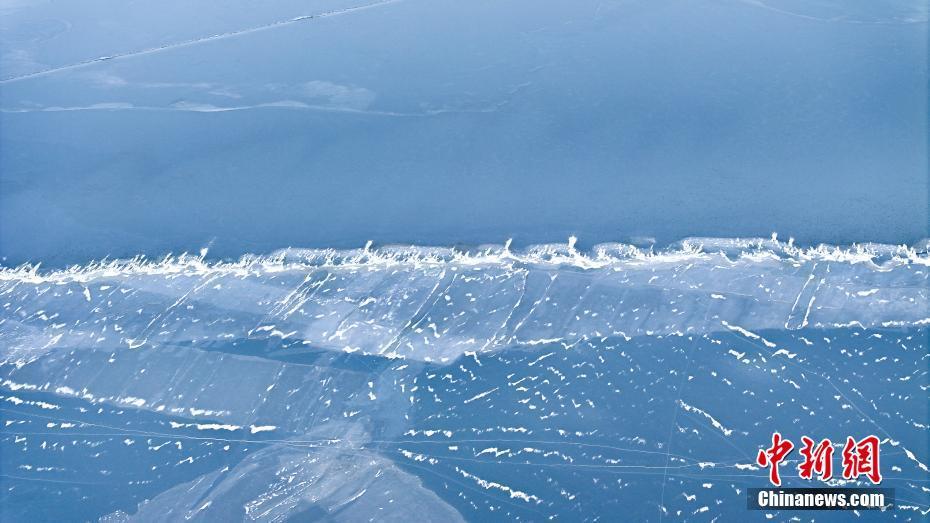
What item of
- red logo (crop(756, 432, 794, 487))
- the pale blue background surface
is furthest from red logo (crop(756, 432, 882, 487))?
the pale blue background surface

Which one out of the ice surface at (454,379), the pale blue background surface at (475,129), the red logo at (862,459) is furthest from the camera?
the pale blue background surface at (475,129)

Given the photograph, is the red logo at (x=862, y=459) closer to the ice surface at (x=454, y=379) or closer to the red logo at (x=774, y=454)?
the ice surface at (x=454, y=379)

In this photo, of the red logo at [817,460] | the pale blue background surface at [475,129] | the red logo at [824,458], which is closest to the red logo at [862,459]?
the red logo at [824,458]

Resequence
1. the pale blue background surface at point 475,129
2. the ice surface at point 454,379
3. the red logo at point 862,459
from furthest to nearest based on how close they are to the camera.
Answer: the pale blue background surface at point 475,129 < the ice surface at point 454,379 < the red logo at point 862,459

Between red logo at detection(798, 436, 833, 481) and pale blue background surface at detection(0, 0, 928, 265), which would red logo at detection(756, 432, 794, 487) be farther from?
pale blue background surface at detection(0, 0, 928, 265)

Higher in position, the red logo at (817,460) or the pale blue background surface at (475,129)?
the pale blue background surface at (475,129)

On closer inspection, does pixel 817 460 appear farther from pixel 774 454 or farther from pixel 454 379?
pixel 454 379

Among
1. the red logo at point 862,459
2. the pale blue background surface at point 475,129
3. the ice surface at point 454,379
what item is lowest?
the red logo at point 862,459

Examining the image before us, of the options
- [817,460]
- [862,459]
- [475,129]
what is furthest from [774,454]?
[475,129]

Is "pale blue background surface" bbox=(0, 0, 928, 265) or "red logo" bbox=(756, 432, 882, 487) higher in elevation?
"pale blue background surface" bbox=(0, 0, 928, 265)

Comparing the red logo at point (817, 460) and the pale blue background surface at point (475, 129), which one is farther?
the pale blue background surface at point (475, 129)
